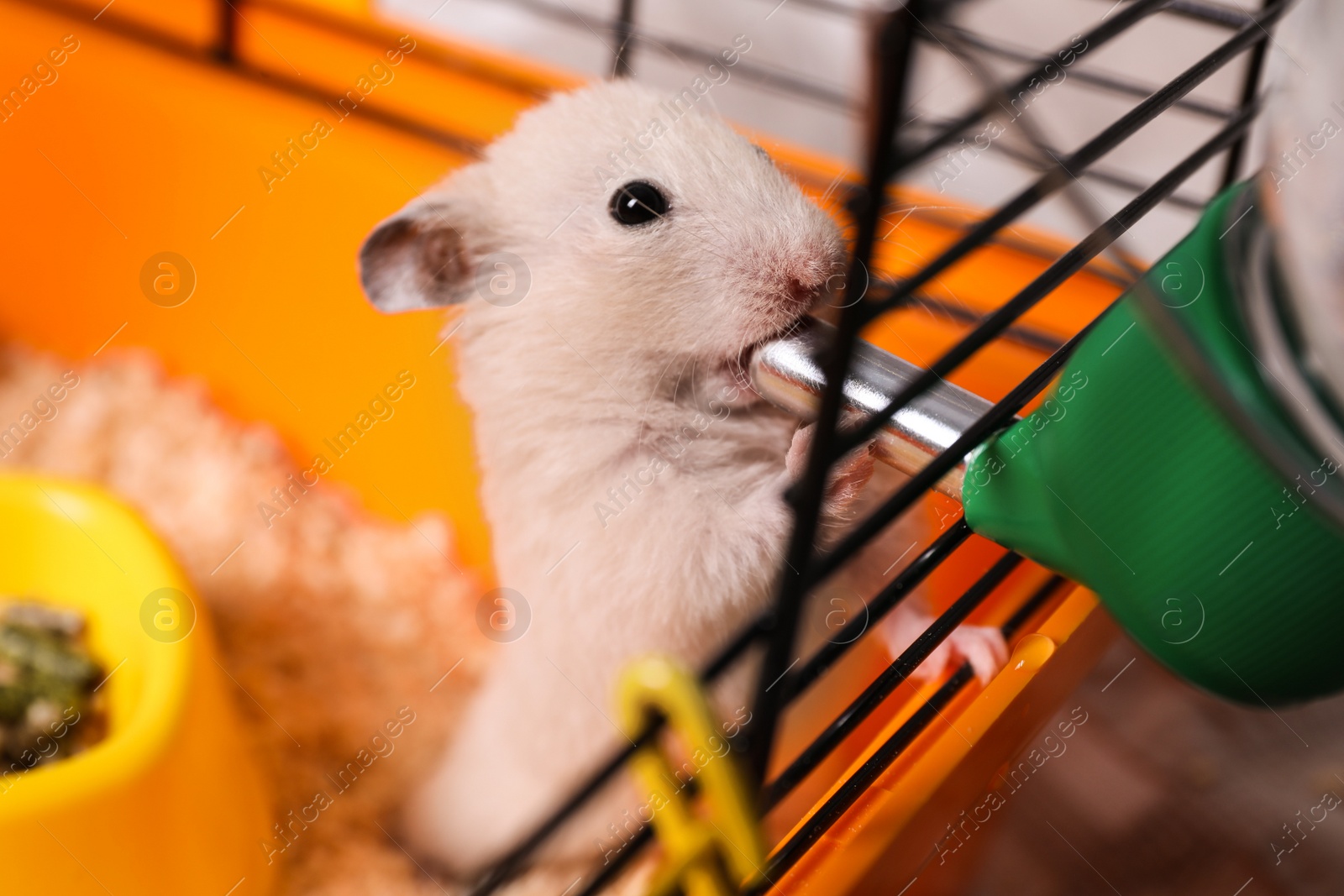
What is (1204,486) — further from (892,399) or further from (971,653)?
(971,653)

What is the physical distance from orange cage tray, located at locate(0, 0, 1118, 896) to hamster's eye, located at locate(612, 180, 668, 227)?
0.55 m

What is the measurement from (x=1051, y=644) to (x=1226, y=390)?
47cm

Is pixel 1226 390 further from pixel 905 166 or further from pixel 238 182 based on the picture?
pixel 238 182

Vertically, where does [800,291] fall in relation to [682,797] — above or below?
above

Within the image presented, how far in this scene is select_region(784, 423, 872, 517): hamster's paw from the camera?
790 mm

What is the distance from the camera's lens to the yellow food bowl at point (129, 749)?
3.13ft

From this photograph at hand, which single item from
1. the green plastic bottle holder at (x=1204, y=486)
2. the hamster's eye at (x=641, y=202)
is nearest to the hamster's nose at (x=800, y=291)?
the hamster's eye at (x=641, y=202)

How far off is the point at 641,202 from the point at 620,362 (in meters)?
0.14

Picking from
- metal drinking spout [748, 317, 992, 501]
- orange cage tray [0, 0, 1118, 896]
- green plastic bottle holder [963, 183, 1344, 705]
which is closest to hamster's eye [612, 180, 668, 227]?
metal drinking spout [748, 317, 992, 501]

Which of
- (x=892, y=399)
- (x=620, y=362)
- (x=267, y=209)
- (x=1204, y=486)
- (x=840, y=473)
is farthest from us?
(x=267, y=209)

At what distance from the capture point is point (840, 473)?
81 centimetres

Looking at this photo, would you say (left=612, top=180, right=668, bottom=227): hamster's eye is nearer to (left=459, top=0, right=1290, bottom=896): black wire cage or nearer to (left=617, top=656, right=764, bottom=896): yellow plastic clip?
(left=459, top=0, right=1290, bottom=896): black wire cage

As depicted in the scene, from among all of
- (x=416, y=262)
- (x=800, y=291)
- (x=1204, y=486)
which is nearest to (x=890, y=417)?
(x=1204, y=486)

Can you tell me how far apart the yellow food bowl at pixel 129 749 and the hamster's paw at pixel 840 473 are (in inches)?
27.3
